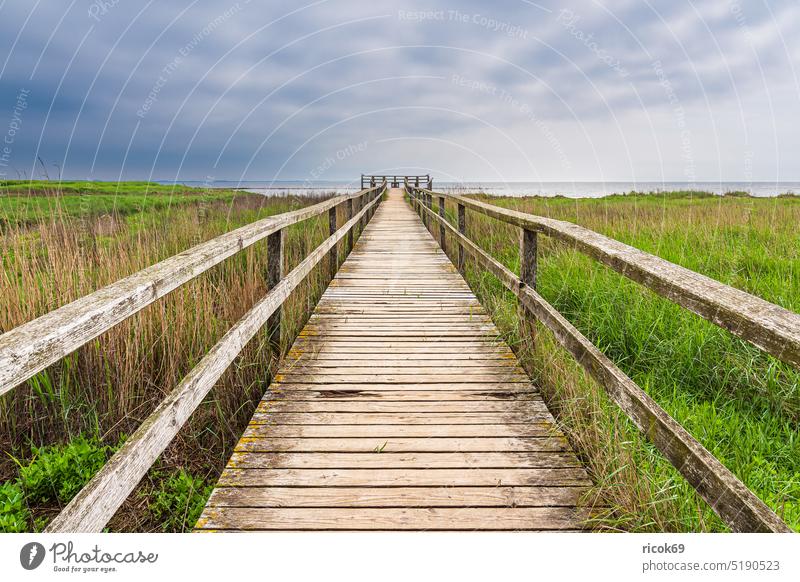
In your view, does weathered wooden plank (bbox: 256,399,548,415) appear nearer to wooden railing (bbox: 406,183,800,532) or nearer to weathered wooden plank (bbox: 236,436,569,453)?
weathered wooden plank (bbox: 236,436,569,453)

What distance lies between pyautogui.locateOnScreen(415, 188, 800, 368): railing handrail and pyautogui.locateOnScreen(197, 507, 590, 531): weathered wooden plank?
0.88 meters

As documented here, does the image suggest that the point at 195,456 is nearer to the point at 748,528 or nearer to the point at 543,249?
the point at 748,528

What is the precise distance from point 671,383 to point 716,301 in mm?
2022

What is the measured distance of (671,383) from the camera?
306 centimetres

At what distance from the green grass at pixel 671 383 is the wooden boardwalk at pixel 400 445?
0.55 feet

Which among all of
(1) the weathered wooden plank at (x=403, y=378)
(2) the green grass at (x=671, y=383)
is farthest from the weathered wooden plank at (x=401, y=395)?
(2) the green grass at (x=671, y=383)

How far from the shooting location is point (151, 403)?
277 centimetres

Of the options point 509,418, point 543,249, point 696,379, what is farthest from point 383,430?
point 543,249

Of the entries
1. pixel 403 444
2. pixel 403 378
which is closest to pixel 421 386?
pixel 403 378

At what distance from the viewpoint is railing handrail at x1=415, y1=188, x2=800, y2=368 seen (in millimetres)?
1106

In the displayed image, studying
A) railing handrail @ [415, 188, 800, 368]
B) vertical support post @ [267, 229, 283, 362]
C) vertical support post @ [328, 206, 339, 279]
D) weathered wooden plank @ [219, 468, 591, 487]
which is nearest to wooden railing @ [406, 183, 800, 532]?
railing handrail @ [415, 188, 800, 368]

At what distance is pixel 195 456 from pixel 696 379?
3.00m

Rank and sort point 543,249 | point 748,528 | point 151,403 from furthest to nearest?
1. point 543,249
2. point 151,403
3. point 748,528

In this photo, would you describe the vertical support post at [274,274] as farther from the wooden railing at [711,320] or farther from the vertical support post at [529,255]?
the wooden railing at [711,320]
